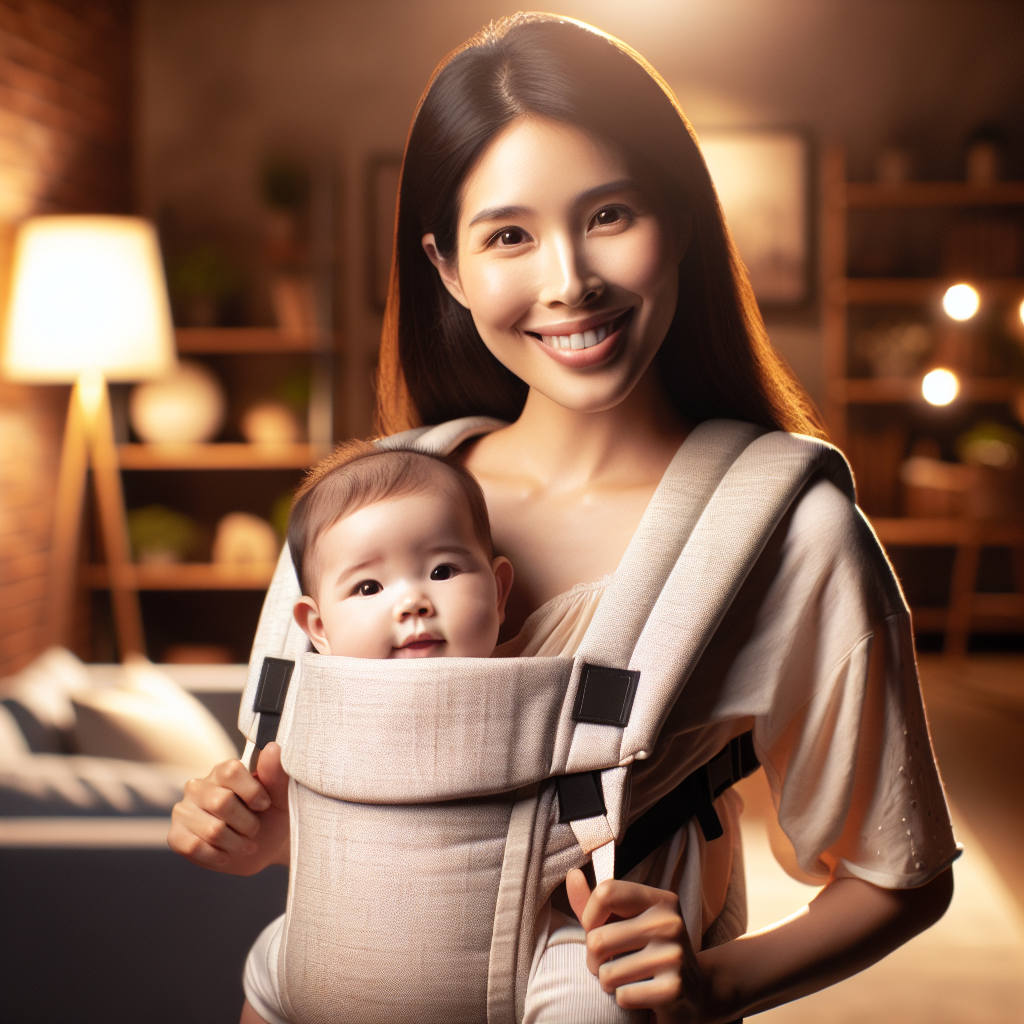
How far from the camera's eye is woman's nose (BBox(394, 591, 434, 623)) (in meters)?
0.64

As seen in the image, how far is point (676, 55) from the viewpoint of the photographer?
4.56 meters

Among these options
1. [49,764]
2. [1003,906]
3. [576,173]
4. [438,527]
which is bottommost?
[1003,906]

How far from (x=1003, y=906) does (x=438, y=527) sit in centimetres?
246

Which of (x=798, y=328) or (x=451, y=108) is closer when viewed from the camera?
(x=451, y=108)

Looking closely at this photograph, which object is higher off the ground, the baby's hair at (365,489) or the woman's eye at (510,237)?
the woman's eye at (510,237)

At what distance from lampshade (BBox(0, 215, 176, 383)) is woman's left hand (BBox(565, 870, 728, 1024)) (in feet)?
9.83

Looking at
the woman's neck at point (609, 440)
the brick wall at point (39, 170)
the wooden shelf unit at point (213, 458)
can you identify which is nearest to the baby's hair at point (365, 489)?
the woman's neck at point (609, 440)

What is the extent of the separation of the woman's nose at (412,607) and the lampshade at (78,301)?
2.85m

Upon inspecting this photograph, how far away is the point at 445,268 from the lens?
2.52 ft

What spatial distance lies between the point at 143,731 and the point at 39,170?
7.78ft

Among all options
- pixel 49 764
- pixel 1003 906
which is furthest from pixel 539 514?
pixel 1003 906

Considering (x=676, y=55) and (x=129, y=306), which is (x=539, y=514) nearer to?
(x=129, y=306)

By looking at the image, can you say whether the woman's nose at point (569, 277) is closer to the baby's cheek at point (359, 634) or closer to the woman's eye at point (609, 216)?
the woman's eye at point (609, 216)

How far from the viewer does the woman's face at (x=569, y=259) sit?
0.65m
